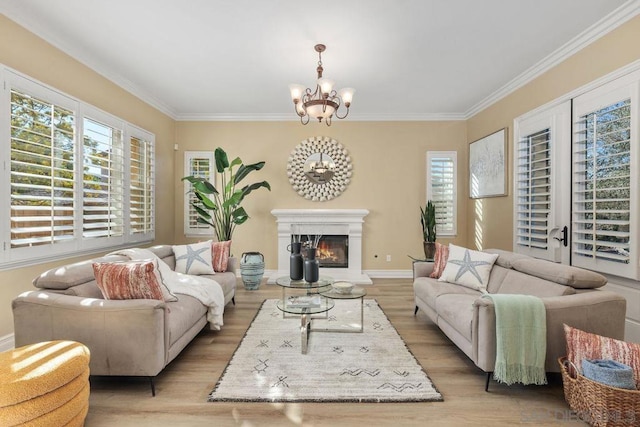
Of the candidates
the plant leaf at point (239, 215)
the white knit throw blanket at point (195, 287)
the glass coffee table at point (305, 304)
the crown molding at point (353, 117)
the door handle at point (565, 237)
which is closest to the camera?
the glass coffee table at point (305, 304)

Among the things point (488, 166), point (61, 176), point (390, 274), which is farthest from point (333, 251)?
point (61, 176)

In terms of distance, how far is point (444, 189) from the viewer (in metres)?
5.44

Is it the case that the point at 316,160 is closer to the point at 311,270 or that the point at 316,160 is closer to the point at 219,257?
the point at 219,257

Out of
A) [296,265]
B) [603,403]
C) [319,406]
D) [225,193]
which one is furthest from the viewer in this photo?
[225,193]

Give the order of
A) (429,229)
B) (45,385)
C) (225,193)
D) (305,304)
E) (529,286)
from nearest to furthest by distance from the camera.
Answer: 1. (45,385)
2. (529,286)
3. (305,304)
4. (225,193)
5. (429,229)

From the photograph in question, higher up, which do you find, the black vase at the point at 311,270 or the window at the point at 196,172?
the window at the point at 196,172

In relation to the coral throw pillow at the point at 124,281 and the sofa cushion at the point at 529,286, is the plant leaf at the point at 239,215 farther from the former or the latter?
the sofa cushion at the point at 529,286

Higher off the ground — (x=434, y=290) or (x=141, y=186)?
(x=141, y=186)

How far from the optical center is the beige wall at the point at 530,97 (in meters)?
2.64

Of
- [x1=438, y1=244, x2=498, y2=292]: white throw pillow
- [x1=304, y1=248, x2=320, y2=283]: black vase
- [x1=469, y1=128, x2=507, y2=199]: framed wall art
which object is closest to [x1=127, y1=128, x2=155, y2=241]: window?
[x1=304, y1=248, x2=320, y2=283]: black vase

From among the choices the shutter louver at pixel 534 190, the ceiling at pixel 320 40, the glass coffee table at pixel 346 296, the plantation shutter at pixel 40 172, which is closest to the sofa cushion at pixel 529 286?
the shutter louver at pixel 534 190

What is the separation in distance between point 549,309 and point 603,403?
0.53 meters

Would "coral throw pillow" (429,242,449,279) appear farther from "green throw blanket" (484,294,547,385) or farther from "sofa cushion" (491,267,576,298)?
"green throw blanket" (484,294,547,385)

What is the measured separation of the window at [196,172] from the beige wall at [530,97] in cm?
459
